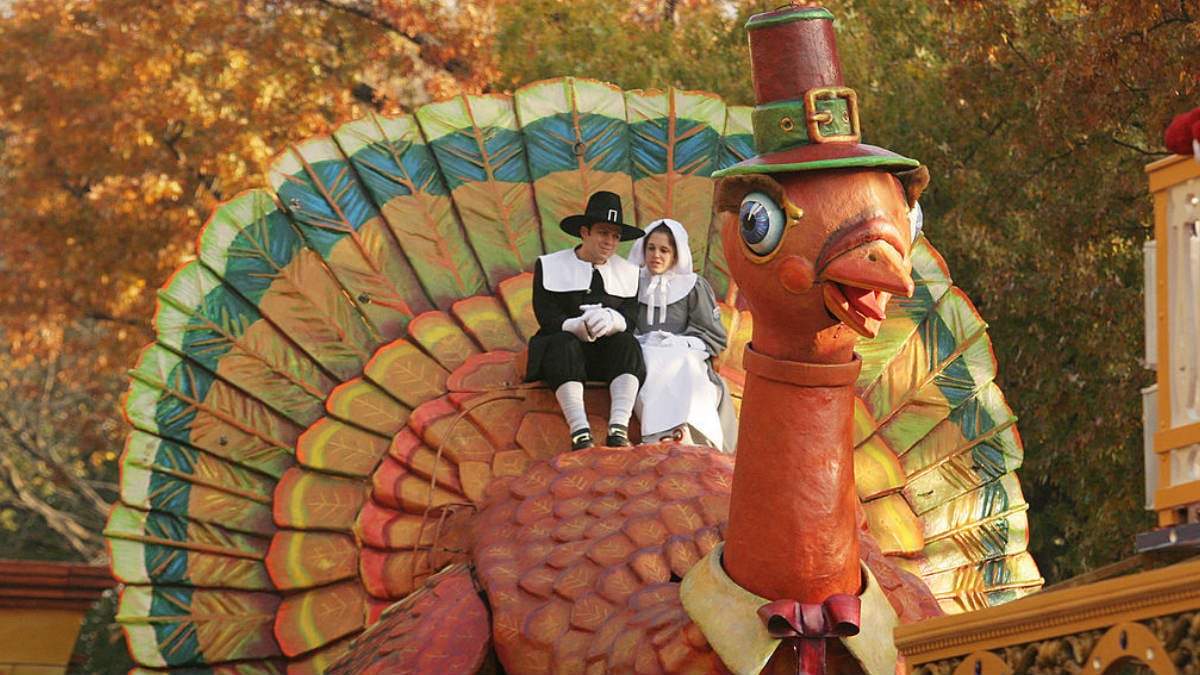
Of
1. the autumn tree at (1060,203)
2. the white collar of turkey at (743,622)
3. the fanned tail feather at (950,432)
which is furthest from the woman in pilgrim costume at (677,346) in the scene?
the autumn tree at (1060,203)

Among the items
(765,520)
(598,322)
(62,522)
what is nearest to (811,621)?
(765,520)

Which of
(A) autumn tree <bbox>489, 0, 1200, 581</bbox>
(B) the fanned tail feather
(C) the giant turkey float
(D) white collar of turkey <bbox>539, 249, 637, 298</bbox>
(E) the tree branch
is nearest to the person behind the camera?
(C) the giant turkey float

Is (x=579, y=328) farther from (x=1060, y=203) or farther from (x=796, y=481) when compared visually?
(x=1060, y=203)

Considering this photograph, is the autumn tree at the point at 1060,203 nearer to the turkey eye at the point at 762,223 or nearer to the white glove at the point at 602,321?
the white glove at the point at 602,321

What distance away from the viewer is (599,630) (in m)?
5.79

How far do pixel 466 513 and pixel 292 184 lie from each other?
1.75 meters

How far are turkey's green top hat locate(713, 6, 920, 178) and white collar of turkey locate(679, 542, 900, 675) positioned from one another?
1129 mm

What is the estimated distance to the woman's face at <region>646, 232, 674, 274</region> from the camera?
24.1 ft

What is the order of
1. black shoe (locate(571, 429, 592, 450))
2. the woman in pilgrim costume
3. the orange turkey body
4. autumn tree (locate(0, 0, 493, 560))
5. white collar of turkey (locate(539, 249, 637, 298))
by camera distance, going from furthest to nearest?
autumn tree (locate(0, 0, 493, 560)), white collar of turkey (locate(539, 249, 637, 298)), the woman in pilgrim costume, black shoe (locate(571, 429, 592, 450)), the orange turkey body

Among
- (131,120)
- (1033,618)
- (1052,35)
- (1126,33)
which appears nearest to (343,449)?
(1033,618)

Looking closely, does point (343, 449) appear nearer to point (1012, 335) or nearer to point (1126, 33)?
point (1126, 33)

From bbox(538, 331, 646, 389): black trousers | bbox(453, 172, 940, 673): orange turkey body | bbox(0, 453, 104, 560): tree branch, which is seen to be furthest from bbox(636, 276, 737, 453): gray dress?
bbox(0, 453, 104, 560): tree branch

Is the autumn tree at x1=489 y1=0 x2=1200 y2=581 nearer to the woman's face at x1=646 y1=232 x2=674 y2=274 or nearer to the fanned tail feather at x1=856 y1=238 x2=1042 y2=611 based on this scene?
the fanned tail feather at x1=856 y1=238 x2=1042 y2=611

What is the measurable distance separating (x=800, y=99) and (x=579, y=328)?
197 cm
